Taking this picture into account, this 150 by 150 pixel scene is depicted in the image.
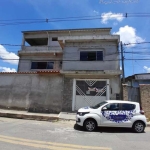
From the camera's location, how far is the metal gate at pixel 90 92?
12469mm

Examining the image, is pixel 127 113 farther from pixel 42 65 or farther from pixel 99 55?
pixel 42 65

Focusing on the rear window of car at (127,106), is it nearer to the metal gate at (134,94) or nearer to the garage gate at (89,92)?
the metal gate at (134,94)

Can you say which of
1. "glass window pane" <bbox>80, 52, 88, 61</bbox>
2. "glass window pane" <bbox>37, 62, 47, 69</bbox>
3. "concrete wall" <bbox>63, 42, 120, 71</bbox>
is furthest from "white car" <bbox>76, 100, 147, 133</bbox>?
"glass window pane" <bbox>37, 62, 47, 69</bbox>

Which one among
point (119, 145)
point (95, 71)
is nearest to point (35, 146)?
point (119, 145)

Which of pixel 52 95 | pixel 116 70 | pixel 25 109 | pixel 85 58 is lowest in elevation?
pixel 25 109

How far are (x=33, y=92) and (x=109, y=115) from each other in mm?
7090

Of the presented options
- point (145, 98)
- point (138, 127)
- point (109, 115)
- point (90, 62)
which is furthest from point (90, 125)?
point (90, 62)

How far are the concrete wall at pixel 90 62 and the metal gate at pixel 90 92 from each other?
1440 mm

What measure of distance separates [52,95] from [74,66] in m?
3.24

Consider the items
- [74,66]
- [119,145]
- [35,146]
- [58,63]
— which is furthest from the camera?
[58,63]

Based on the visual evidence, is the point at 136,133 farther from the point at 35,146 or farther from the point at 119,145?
the point at 35,146

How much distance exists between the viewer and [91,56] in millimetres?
13789

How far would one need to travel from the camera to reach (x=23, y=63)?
2014cm

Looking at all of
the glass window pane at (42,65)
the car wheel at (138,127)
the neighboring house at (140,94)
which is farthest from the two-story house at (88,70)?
the glass window pane at (42,65)
